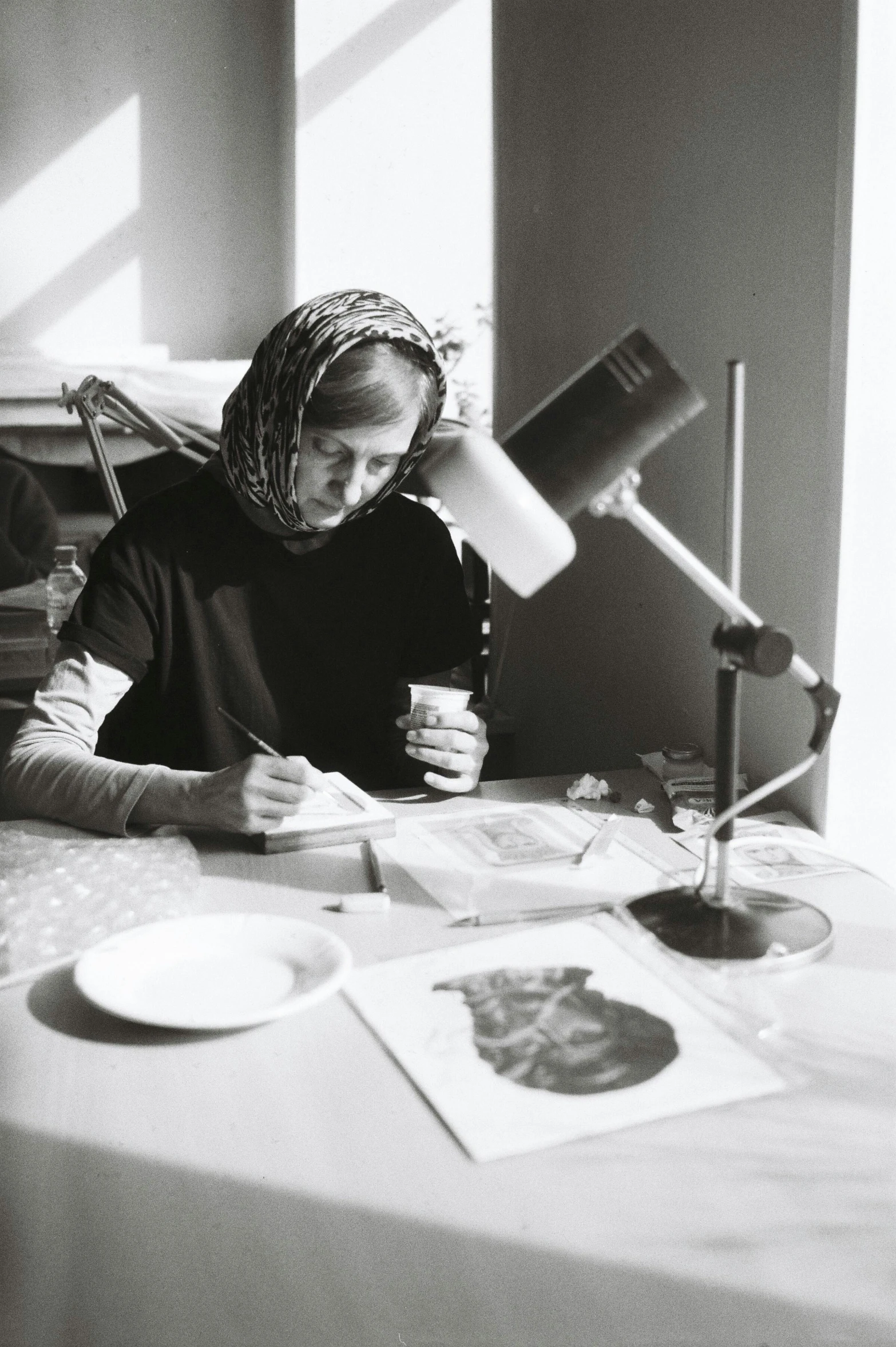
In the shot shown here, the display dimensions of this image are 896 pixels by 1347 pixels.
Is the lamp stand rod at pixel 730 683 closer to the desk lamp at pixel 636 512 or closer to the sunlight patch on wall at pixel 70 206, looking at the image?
the desk lamp at pixel 636 512

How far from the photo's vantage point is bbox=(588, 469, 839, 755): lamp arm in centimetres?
92

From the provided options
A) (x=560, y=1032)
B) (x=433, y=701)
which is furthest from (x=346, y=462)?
(x=560, y=1032)

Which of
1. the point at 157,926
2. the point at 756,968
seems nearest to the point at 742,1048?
the point at 756,968

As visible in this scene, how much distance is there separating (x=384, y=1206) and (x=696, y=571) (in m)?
0.52

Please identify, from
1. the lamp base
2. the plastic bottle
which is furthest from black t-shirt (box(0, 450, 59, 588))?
the lamp base

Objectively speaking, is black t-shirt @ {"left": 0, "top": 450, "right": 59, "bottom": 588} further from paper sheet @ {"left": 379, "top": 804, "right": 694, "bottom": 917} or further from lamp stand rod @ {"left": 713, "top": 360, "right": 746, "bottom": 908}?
lamp stand rod @ {"left": 713, "top": 360, "right": 746, "bottom": 908}

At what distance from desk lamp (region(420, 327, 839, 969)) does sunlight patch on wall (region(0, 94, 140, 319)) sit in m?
4.08

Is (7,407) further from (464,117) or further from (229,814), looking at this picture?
(229,814)

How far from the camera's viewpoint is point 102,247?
4543 mm

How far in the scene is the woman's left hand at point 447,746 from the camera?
54.1 inches

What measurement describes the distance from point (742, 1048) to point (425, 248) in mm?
4235

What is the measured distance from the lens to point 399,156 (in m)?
4.48

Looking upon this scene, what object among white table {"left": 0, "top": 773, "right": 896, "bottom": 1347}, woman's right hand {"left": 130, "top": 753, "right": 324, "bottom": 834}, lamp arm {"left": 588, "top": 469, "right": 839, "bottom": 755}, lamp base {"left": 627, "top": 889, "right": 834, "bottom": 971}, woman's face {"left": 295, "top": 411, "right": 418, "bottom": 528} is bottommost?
white table {"left": 0, "top": 773, "right": 896, "bottom": 1347}

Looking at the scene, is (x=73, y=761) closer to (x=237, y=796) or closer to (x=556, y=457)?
(x=237, y=796)
